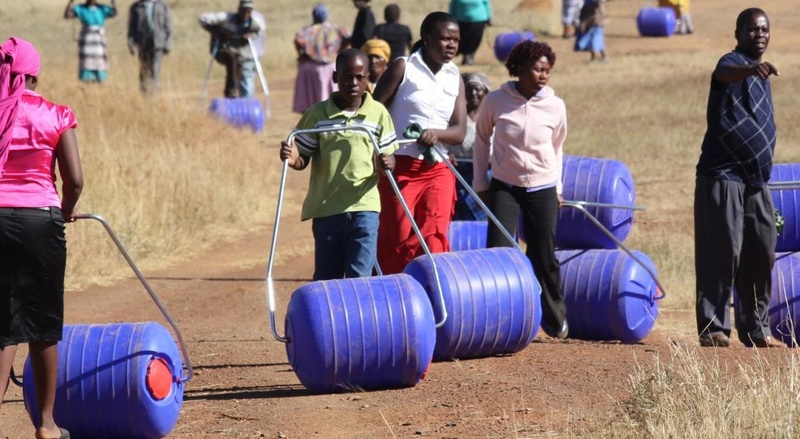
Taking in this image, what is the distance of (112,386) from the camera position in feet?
18.3

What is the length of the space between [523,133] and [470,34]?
1697 centimetres

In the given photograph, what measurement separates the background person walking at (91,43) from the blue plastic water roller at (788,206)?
1216cm

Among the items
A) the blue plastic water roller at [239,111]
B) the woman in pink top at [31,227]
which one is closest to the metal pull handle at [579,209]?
the woman in pink top at [31,227]

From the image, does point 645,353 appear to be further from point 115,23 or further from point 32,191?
point 115,23

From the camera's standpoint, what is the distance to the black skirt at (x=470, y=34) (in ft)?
79.2

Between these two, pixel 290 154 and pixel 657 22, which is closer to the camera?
pixel 290 154

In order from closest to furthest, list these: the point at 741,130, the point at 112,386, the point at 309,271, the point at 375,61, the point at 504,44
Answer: the point at 112,386, the point at 741,130, the point at 375,61, the point at 309,271, the point at 504,44

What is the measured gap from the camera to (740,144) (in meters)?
7.54

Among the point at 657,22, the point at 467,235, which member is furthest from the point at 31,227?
the point at 657,22

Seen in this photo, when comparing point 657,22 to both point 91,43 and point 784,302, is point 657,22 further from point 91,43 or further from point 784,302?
point 784,302

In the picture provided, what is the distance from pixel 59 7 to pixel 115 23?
4.40 metres

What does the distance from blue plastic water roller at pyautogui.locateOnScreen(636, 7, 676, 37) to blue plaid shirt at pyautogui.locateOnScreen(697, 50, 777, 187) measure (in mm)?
24512

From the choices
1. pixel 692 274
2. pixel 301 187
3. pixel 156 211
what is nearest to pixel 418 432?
pixel 692 274

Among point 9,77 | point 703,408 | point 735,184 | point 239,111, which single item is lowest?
point 239,111
